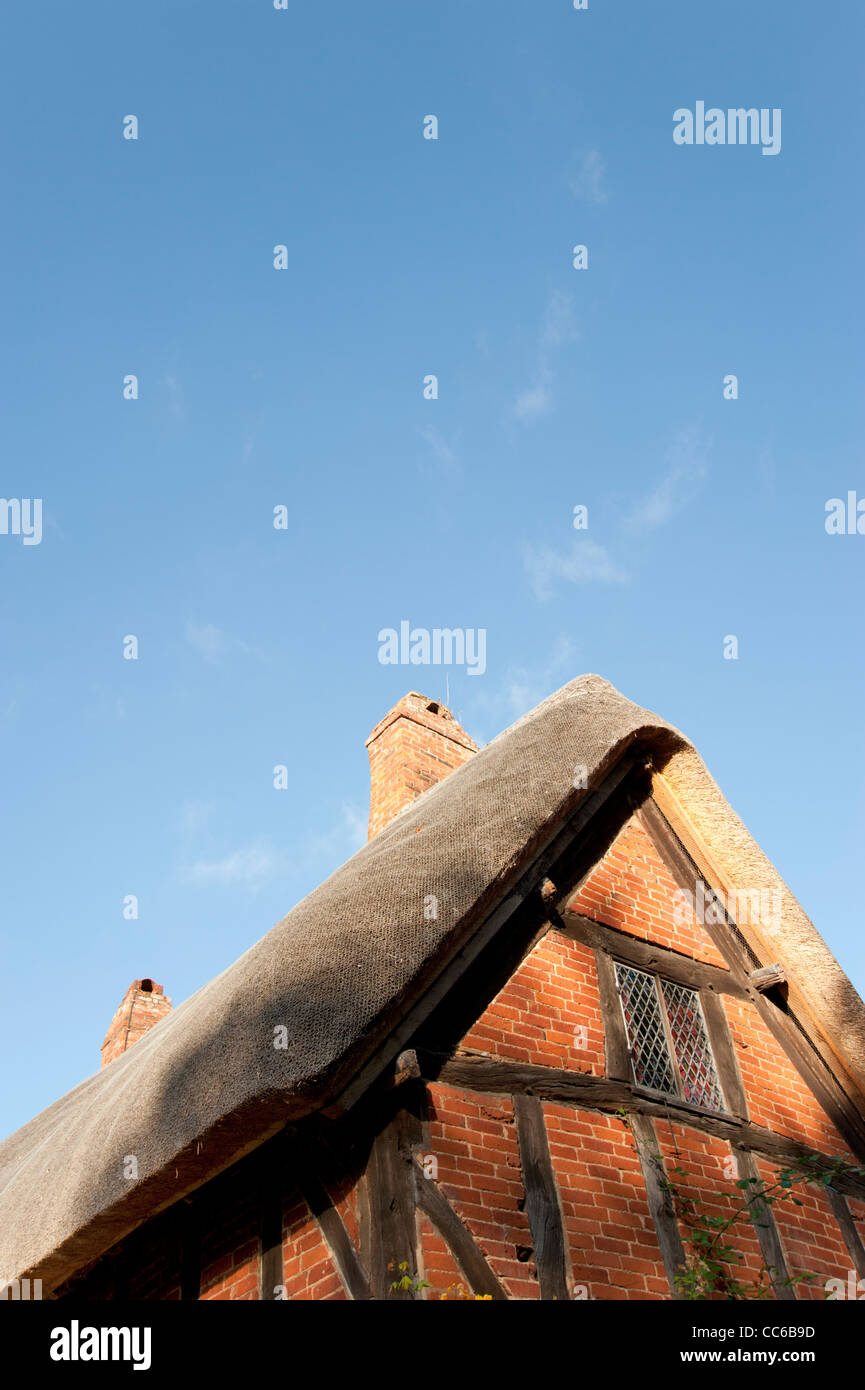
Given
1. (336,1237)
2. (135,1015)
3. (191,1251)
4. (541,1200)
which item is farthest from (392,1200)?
(135,1015)

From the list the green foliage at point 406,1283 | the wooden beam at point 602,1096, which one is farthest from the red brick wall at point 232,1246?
the wooden beam at point 602,1096

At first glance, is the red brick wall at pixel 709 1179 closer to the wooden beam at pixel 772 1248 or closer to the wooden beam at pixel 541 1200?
the wooden beam at pixel 772 1248

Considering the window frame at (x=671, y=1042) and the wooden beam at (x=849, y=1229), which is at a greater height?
the window frame at (x=671, y=1042)

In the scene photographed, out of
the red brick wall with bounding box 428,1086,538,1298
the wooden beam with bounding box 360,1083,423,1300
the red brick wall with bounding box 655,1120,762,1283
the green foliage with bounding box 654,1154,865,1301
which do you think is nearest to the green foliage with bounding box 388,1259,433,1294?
the wooden beam with bounding box 360,1083,423,1300

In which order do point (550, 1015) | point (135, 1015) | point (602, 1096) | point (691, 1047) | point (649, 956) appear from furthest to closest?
point (135, 1015), point (649, 956), point (691, 1047), point (550, 1015), point (602, 1096)

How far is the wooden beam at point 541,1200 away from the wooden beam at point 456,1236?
0.29 m

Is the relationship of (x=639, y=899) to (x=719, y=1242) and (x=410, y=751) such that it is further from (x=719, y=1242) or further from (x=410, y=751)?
(x=410, y=751)

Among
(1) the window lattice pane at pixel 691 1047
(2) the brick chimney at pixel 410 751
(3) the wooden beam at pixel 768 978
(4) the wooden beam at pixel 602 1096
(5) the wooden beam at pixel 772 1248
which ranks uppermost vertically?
(2) the brick chimney at pixel 410 751

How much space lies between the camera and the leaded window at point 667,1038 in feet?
17.9

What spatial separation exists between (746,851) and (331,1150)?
3.63m

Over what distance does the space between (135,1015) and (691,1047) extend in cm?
771

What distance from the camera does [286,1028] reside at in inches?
145
